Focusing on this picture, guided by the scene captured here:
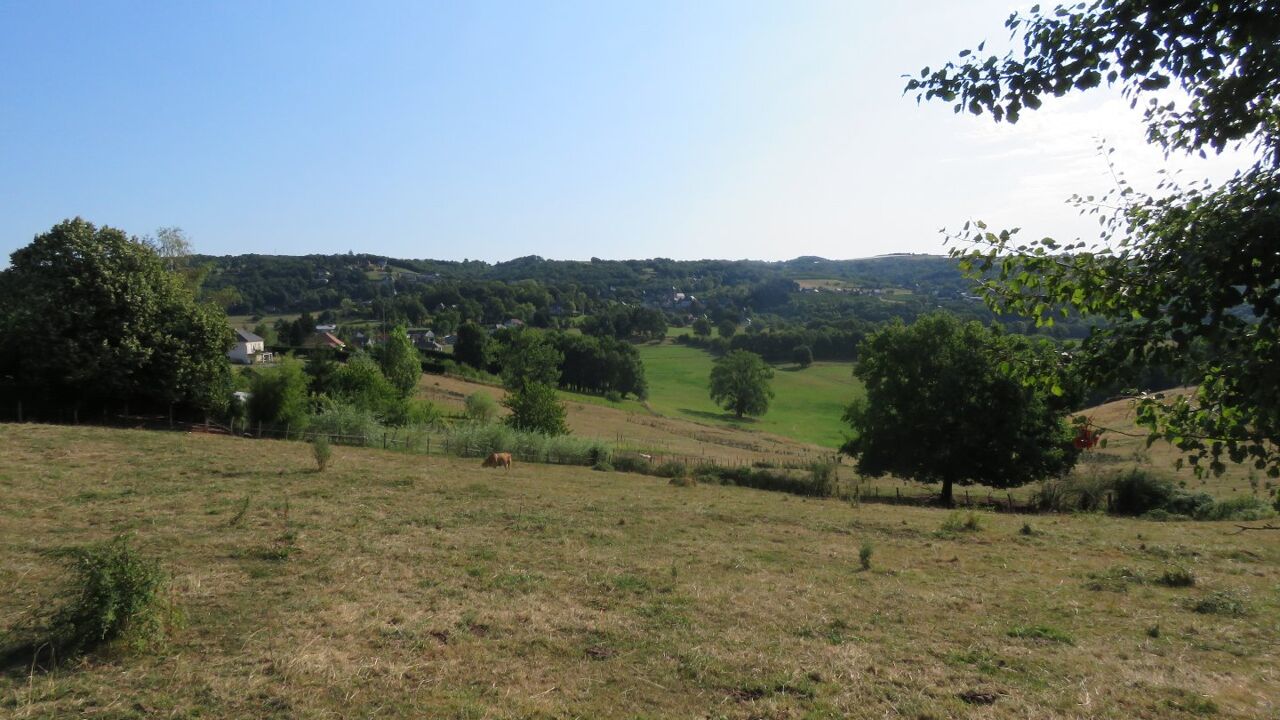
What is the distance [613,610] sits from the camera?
10070 millimetres

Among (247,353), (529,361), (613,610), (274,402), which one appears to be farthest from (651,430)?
(613,610)

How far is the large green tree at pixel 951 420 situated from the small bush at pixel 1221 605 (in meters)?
16.2

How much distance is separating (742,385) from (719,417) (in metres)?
4.96

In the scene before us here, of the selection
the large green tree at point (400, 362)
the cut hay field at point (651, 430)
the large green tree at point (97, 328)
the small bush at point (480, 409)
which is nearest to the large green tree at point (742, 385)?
the cut hay field at point (651, 430)

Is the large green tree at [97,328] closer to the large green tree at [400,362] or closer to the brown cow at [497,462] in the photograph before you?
the brown cow at [497,462]

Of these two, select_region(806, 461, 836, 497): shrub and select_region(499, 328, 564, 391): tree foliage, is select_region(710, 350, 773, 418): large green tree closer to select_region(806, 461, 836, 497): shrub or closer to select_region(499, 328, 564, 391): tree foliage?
select_region(499, 328, 564, 391): tree foliage

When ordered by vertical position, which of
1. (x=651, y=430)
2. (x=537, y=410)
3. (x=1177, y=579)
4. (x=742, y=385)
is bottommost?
(x=651, y=430)

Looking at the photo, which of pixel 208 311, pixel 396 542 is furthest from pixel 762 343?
pixel 396 542

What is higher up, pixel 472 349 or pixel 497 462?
pixel 472 349

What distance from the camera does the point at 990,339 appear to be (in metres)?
4.88

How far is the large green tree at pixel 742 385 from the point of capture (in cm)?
8412

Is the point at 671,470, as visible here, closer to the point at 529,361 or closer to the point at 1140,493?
the point at 1140,493

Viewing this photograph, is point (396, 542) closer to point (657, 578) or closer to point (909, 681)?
point (657, 578)

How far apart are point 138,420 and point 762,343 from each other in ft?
316
